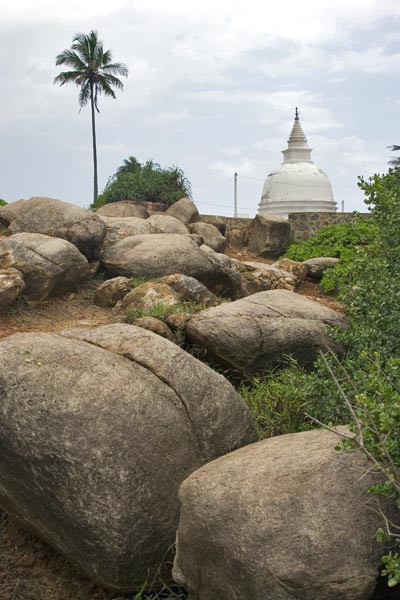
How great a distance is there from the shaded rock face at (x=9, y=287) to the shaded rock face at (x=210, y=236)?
7.26 m

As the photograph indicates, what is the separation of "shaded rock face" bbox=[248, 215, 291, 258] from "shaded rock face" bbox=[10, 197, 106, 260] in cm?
672

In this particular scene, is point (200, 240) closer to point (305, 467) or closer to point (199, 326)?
point (199, 326)

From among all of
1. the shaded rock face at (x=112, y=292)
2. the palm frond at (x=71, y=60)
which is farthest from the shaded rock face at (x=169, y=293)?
the palm frond at (x=71, y=60)

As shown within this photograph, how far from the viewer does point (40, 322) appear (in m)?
8.86

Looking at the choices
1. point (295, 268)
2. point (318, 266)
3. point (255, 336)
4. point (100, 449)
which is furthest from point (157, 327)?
point (318, 266)

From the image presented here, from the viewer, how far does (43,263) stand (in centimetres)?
945

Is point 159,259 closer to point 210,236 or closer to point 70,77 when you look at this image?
point 210,236

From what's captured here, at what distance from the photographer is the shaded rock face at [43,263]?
937 cm

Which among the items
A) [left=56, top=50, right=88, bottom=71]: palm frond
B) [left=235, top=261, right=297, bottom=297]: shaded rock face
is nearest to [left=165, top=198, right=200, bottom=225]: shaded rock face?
[left=235, top=261, right=297, bottom=297]: shaded rock face

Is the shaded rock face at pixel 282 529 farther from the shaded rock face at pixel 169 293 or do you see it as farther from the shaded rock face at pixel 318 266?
the shaded rock face at pixel 318 266

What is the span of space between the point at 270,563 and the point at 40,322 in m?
5.55

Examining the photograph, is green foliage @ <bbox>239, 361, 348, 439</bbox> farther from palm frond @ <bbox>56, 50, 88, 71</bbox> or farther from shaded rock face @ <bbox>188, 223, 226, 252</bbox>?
palm frond @ <bbox>56, 50, 88, 71</bbox>

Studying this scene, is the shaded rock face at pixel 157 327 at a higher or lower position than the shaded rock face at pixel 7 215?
lower

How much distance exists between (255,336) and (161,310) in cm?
125
